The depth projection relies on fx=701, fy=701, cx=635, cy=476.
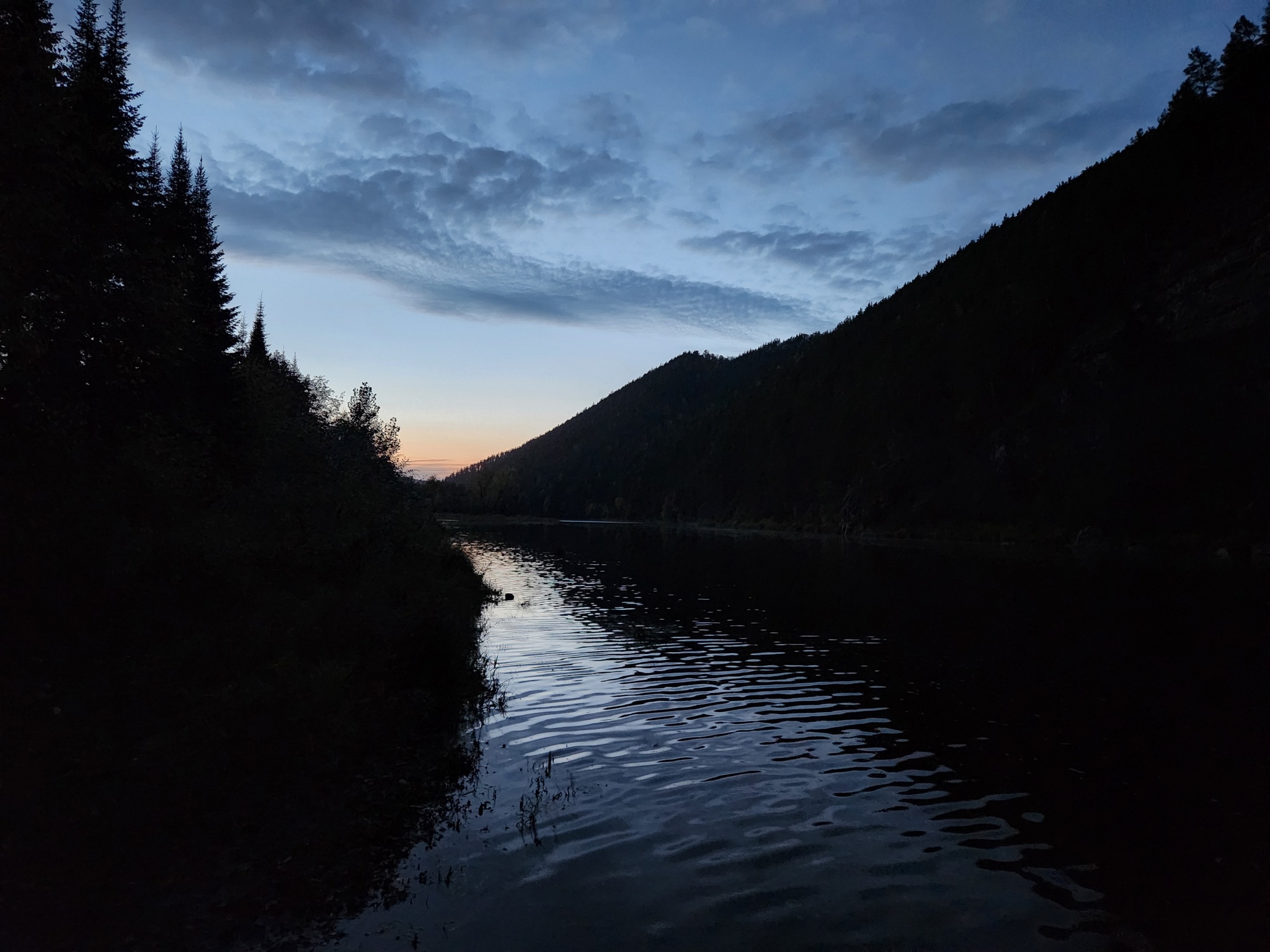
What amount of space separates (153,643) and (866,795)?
1432cm

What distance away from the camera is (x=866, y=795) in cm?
1329

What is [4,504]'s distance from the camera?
13664 millimetres

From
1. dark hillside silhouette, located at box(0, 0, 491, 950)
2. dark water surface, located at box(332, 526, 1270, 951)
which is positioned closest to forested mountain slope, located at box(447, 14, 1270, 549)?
dark water surface, located at box(332, 526, 1270, 951)

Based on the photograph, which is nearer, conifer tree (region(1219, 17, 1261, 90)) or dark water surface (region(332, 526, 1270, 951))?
dark water surface (region(332, 526, 1270, 951))

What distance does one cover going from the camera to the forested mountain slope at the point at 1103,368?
80188 millimetres

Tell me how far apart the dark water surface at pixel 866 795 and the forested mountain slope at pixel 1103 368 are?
5678cm

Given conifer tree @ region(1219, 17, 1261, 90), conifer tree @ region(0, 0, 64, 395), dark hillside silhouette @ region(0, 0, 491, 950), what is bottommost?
dark hillside silhouette @ region(0, 0, 491, 950)

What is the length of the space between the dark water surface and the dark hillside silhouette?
204 centimetres

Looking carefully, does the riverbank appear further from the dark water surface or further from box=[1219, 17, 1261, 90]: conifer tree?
box=[1219, 17, 1261, 90]: conifer tree

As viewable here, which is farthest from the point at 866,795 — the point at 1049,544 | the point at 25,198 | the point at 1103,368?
the point at 1103,368

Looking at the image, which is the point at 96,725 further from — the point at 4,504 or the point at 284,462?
the point at 284,462

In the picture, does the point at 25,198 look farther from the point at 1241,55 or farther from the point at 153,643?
the point at 1241,55

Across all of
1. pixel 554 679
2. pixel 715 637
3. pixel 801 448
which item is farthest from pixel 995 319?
pixel 554 679

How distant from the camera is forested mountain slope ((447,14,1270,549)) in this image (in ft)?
263
